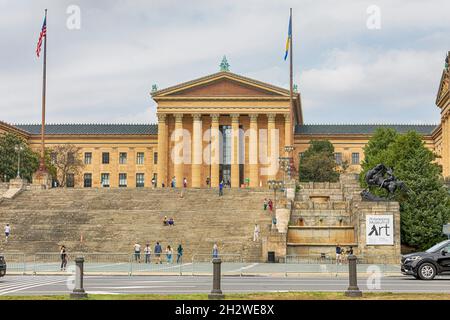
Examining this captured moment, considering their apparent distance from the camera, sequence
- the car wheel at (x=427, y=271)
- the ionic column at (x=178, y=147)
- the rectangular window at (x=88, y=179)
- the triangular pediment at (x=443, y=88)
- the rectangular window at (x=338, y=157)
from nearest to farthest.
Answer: the car wheel at (x=427, y=271) < the triangular pediment at (x=443, y=88) < the ionic column at (x=178, y=147) < the rectangular window at (x=338, y=157) < the rectangular window at (x=88, y=179)

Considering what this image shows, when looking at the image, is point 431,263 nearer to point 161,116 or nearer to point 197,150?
point 197,150

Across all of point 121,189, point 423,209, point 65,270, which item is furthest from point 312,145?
point 65,270

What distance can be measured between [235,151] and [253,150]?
289 centimetres

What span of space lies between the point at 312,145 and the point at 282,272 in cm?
8555

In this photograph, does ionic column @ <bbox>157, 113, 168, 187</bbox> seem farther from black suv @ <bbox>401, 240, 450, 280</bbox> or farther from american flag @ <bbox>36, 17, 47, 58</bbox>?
black suv @ <bbox>401, 240, 450, 280</bbox>

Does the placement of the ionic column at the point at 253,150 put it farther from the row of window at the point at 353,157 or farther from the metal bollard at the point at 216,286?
the metal bollard at the point at 216,286

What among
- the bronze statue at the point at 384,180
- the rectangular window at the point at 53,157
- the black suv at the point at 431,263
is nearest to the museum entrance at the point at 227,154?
the rectangular window at the point at 53,157

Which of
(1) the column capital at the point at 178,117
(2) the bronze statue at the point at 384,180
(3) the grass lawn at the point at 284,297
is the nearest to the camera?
(3) the grass lawn at the point at 284,297

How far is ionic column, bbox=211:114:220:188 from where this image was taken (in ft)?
392

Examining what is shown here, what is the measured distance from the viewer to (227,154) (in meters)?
121

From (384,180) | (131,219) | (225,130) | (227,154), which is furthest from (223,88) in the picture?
(384,180)

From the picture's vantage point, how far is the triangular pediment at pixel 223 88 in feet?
391

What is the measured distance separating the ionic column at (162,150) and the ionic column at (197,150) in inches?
175

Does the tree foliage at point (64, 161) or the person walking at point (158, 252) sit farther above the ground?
the tree foliage at point (64, 161)
